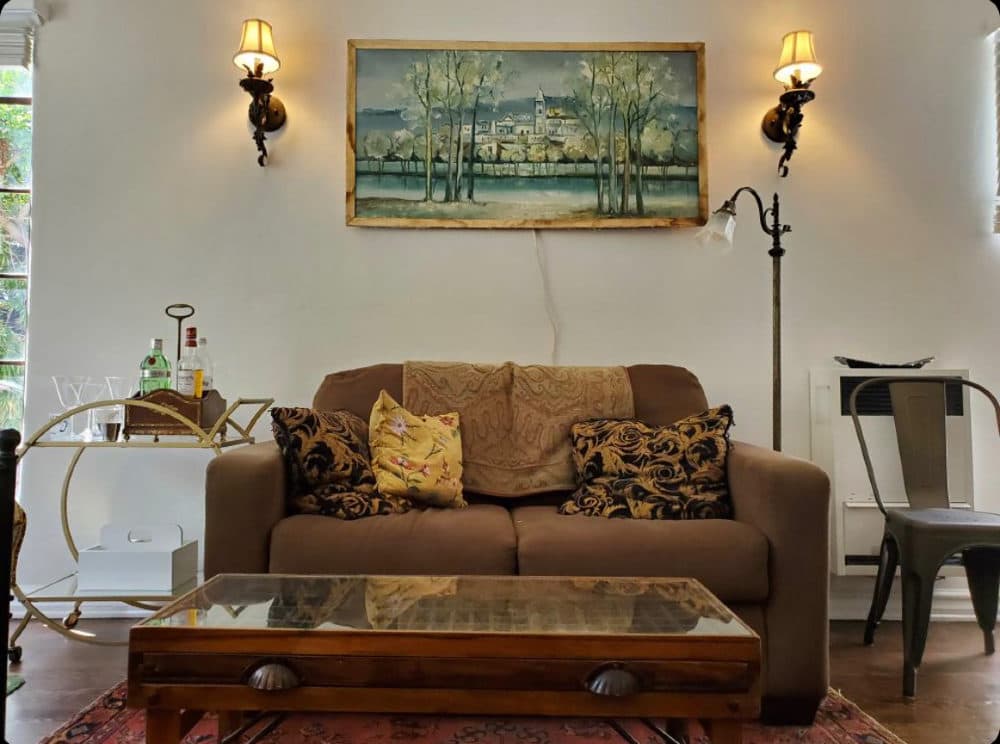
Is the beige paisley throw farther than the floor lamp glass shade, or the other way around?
the floor lamp glass shade

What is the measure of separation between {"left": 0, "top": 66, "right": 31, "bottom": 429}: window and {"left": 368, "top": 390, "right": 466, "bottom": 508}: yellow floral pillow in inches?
64.3

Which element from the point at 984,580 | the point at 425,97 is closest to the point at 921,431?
the point at 984,580

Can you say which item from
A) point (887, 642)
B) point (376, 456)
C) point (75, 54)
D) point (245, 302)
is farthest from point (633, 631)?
point (75, 54)

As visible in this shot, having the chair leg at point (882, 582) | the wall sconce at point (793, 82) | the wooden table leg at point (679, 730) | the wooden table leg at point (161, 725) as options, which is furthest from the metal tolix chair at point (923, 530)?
the wooden table leg at point (161, 725)

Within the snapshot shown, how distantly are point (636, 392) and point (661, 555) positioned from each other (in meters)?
0.81

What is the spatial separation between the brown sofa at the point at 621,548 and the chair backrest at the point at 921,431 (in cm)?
82

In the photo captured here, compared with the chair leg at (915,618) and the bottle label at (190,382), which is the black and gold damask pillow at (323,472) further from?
the chair leg at (915,618)

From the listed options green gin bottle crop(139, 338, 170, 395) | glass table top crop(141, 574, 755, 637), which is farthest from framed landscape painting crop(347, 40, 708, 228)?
glass table top crop(141, 574, 755, 637)

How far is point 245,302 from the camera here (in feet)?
9.20

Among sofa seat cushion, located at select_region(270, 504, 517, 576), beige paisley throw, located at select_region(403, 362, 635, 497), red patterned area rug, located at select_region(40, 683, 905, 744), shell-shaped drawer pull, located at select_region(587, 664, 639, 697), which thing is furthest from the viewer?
beige paisley throw, located at select_region(403, 362, 635, 497)

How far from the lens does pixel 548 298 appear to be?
2844mm

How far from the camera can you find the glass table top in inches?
46.3

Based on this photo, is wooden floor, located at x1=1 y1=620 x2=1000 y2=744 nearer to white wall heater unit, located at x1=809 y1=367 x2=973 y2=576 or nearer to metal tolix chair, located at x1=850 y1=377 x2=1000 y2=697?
metal tolix chair, located at x1=850 y1=377 x2=1000 y2=697

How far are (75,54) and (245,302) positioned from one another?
1.21m
